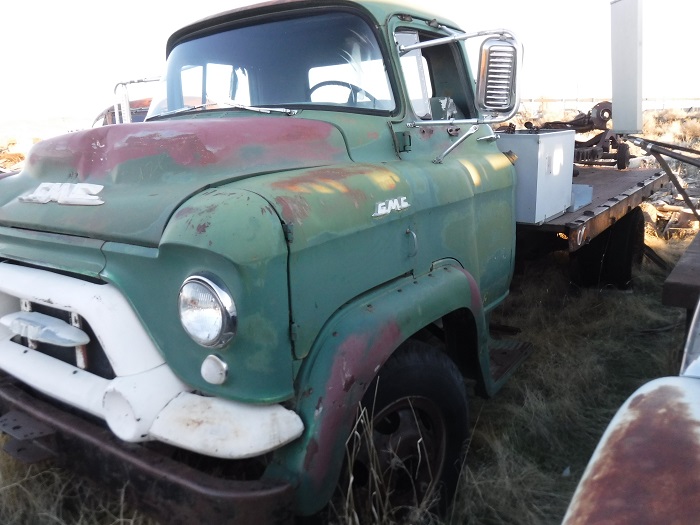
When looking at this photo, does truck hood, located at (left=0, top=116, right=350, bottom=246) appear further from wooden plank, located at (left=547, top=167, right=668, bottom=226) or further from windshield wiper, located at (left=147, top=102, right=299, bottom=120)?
wooden plank, located at (left=547, top=167, right=668, bottom=226)

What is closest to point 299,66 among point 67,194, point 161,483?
point 67,194

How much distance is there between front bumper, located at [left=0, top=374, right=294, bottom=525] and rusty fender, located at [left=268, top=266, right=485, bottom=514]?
74 mm

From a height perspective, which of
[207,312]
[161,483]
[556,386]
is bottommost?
[556,386]

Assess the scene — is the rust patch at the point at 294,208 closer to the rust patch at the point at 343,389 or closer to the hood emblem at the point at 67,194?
the rust patch at the point at 343,389

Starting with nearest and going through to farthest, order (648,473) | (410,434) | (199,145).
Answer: (648,473), (199,145), (410,434)

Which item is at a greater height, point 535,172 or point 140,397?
point 535,172

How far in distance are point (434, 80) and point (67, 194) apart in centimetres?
209

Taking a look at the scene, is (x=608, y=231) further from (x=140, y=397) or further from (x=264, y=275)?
(x=140, y=397)

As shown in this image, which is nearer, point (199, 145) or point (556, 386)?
point (199, 145)

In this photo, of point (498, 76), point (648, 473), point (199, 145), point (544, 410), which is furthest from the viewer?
point (544, 410)

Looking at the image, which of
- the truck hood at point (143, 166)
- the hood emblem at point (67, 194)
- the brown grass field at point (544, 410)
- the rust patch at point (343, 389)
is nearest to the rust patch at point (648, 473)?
the rust patch at point (343, 389)

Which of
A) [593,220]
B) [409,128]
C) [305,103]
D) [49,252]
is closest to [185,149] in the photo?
[49,252]

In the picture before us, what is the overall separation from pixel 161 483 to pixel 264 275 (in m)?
0.69

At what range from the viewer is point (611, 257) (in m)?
5.39
